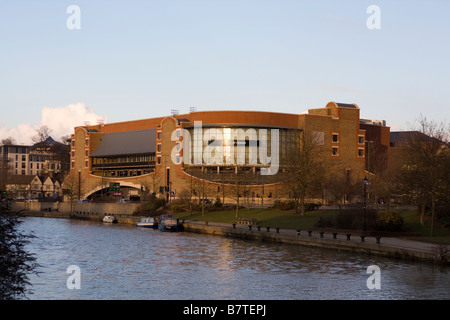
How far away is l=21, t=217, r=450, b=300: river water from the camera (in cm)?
3219

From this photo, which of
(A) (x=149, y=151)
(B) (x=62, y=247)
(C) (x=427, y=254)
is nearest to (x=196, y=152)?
(A) (x=149, y=151)

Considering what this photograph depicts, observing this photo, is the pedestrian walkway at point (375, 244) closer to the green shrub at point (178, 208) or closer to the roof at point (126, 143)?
the green shrub at point (178, 208)

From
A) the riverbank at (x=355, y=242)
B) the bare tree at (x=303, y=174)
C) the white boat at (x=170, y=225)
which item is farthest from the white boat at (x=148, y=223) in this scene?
the bare tree at (x=303, y=174)

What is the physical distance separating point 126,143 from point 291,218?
3920 inches

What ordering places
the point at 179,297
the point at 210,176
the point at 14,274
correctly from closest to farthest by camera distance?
1. the point at 14,274
2. the point at 179,297
3. the point at 210,176

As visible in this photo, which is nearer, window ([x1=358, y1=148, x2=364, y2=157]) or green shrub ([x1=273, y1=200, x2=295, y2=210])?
green shrub ([x1=273, y1=200, x2=295, y2=210])

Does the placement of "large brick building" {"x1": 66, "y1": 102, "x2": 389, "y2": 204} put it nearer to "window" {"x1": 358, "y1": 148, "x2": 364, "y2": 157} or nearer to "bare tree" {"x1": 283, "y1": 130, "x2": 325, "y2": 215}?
"window" {"x1": 358, "y1": 148, "x2": 364, "y2": 157}

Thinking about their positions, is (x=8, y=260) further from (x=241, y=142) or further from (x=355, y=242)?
(x=241, y=142)

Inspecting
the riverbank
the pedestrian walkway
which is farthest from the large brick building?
the pedestrian walkway

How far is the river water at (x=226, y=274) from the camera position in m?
32.2

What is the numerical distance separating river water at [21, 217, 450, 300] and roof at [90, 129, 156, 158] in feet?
348
